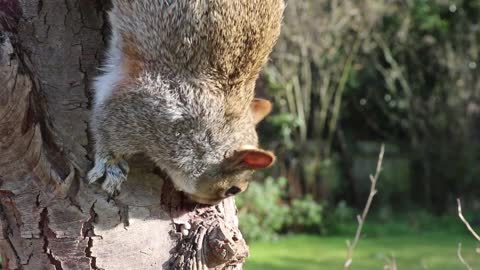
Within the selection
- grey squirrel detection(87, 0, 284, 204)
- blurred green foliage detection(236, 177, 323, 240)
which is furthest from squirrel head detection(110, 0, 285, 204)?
blurred green foliage detection(236, 177, 323, 240)

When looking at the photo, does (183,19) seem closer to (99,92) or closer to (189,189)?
(99,92)

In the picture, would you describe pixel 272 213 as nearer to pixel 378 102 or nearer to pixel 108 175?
pixel 378 102

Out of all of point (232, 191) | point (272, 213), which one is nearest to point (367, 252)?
point (272, 213)

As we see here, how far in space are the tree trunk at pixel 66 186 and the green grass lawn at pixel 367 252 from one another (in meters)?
4.99

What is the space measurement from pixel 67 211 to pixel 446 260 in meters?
6.04

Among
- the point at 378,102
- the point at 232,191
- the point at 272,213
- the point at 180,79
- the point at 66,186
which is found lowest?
the point at 272,213

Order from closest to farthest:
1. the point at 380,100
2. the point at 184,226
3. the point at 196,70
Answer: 1. the point at 184,226
2. the point at 196,70
3. the point at 380,100

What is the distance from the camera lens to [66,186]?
1.81 meters

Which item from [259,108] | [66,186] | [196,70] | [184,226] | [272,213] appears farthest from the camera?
[272,213]

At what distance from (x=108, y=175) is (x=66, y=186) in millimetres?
104

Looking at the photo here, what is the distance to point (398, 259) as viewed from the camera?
7281 millimetres

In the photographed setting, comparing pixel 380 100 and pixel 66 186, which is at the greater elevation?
pixel 66 186

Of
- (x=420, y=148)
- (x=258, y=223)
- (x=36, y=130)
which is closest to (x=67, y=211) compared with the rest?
(x=36, y=130)

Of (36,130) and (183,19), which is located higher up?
(183,19)
